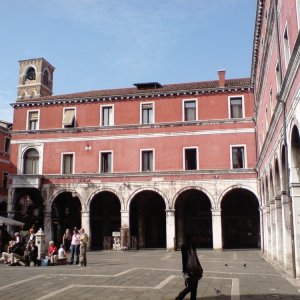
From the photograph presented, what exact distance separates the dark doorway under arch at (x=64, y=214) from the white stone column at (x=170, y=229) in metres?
7.21

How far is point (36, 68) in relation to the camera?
→ 2345 inches

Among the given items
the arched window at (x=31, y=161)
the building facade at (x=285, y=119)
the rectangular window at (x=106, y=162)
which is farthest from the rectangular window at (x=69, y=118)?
the building facade at (x=285, y=119)

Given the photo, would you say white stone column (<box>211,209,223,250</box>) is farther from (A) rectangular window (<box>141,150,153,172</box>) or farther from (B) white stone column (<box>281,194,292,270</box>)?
(B) white stone column (<box>281,194,292,270</box>)

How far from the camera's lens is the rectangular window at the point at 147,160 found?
28234mm

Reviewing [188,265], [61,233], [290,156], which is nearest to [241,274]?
[290,156]

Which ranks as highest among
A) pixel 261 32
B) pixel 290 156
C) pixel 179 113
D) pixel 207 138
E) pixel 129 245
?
→ pixel 261 32

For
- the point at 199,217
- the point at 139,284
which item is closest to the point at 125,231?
the point at 199,217

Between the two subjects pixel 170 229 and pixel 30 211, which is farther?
pixel 30 211

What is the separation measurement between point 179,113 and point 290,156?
1653 centimetres

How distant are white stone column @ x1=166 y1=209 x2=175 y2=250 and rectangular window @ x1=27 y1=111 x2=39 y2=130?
11679mm

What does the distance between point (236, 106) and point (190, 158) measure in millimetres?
4601

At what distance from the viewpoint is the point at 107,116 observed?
29.6m

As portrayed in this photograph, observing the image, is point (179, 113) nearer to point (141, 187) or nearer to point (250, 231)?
point (141, 187)

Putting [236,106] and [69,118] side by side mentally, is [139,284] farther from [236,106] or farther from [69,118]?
[69,118]
